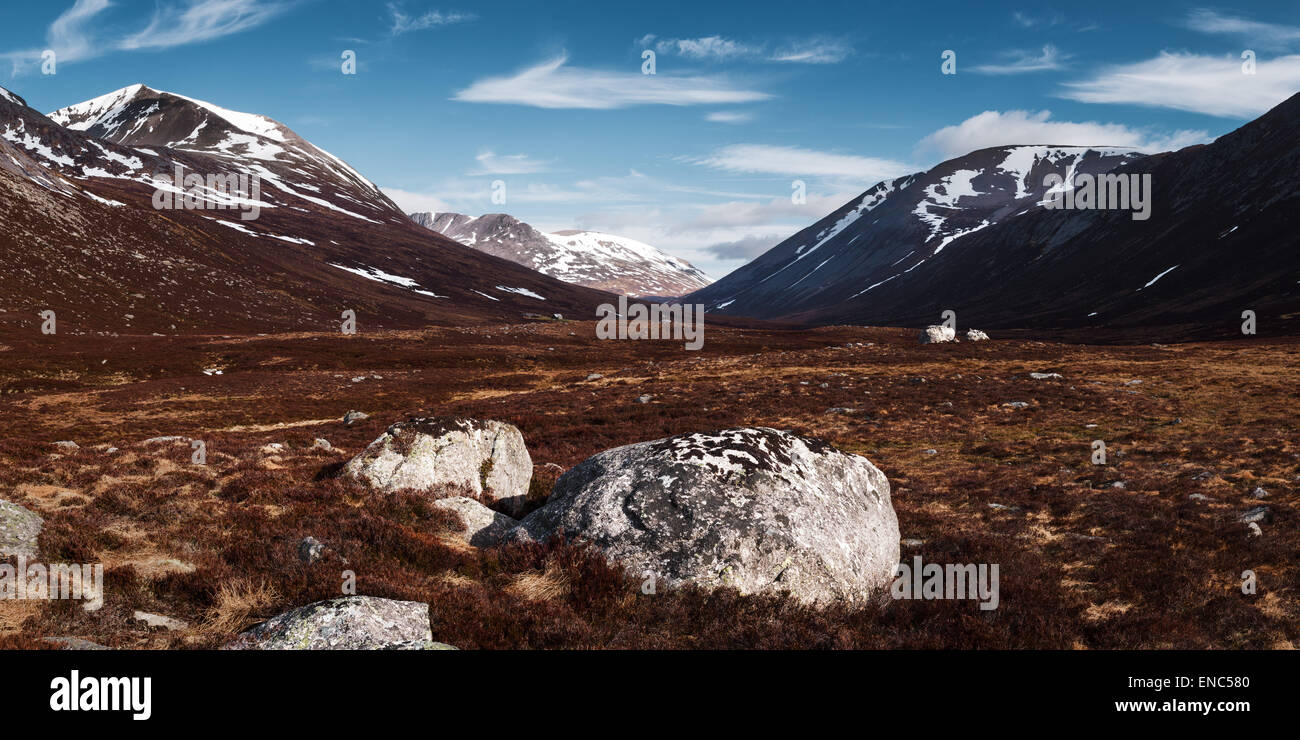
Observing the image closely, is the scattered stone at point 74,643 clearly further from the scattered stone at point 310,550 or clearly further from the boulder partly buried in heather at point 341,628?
the scattered stone at point 310,550

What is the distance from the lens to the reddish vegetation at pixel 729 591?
8.45 m

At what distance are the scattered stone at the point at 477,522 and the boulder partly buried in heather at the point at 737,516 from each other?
3.52ft

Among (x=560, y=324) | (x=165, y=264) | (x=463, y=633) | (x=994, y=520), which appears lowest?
(x=994, y=520)

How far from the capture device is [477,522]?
1309 centimetres

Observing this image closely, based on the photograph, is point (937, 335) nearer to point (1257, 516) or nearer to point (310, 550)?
point (1257, 516)

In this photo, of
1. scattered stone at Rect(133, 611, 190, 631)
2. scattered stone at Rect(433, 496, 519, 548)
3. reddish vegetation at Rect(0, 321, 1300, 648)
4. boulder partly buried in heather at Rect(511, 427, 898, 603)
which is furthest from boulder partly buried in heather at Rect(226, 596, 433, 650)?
scattered stone at Rect(433, 496, 519, 548)

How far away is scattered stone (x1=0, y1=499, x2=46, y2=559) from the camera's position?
944 cm

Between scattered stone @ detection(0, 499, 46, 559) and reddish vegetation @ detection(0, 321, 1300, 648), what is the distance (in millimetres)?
208

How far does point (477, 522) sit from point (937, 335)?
78.1 m

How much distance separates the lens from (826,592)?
9.98 meters

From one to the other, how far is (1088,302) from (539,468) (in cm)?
18976

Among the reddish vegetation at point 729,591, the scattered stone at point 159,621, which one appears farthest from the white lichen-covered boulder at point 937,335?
the scattered stone at point 159,621
